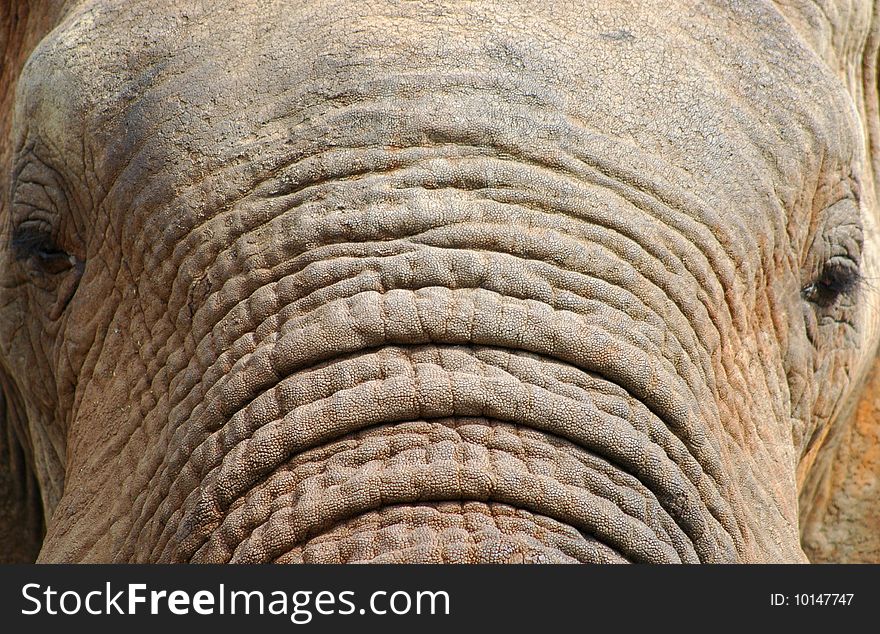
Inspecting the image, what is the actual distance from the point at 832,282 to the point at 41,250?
5.37 feet

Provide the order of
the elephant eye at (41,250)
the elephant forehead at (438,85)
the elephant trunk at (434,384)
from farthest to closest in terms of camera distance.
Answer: the elephant eye at (41,250) < the elephant forehead at (438,85) < the elephant trunk at (434,384)

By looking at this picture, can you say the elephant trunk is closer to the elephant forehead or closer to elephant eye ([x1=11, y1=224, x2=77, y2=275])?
the elephant forehead

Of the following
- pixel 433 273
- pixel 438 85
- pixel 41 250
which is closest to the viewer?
pixel 433 273

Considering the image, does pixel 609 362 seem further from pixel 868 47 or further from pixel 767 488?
pixel 868 47

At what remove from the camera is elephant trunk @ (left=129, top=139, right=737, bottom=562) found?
1990 mm

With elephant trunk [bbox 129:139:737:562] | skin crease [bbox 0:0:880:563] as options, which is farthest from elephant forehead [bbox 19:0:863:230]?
elephant trunk [bbox 129:139:737:562]

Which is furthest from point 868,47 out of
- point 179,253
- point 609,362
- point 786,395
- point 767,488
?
point 179,253

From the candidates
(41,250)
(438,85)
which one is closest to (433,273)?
(438,85)

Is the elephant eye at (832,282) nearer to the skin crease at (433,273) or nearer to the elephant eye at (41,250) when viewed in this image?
the skin crease at (433,273)

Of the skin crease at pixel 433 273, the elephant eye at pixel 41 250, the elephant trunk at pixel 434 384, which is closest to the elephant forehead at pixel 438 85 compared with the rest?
the skin crease at pixel 433 273

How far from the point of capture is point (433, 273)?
85.6 inches

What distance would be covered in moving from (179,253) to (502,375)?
0.68 meters

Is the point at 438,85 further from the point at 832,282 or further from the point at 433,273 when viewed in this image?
the point at 832,282

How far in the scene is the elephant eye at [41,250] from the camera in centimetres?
284
